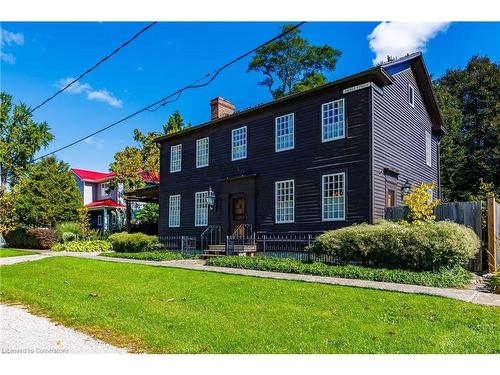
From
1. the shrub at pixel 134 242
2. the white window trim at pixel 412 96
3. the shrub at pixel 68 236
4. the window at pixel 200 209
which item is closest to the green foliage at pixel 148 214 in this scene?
the shrub at pixel 68 236

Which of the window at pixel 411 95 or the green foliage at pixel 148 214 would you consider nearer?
the window at pixel 411 95

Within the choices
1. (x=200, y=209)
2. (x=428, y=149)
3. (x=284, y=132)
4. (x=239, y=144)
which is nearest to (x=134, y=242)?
(x=200, y=209)

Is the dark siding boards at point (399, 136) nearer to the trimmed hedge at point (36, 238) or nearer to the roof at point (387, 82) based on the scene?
the roof at point (387, 82)

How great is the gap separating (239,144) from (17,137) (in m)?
35.1

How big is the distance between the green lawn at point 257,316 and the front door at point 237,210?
7.62m

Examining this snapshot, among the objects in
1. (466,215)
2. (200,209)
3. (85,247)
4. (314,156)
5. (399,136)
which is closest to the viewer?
(466,215)

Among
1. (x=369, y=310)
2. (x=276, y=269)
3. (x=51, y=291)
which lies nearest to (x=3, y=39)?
(x=51, y=291)

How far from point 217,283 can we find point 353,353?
5505mm

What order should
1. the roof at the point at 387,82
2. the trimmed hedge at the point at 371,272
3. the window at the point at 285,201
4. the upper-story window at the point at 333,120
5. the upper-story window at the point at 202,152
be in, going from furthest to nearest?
the upper-story window at the point at 202,152 → the window at the point at 285,201 → the upper-story window at the point at 333,120 → the roof at the point at 387,82 → the trimmed hedge at the point at 371,272

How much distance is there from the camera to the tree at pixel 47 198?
29.3 meters

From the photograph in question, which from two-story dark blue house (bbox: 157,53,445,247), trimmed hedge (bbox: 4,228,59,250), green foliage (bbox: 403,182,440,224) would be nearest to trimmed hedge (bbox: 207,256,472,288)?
green foliage (bbox: 403,182,440,224)

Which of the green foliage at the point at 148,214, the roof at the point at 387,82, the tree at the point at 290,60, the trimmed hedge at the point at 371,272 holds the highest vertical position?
the tree at the point at 290,60

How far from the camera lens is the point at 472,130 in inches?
1300

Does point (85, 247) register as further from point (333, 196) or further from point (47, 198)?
point (333, 196)
